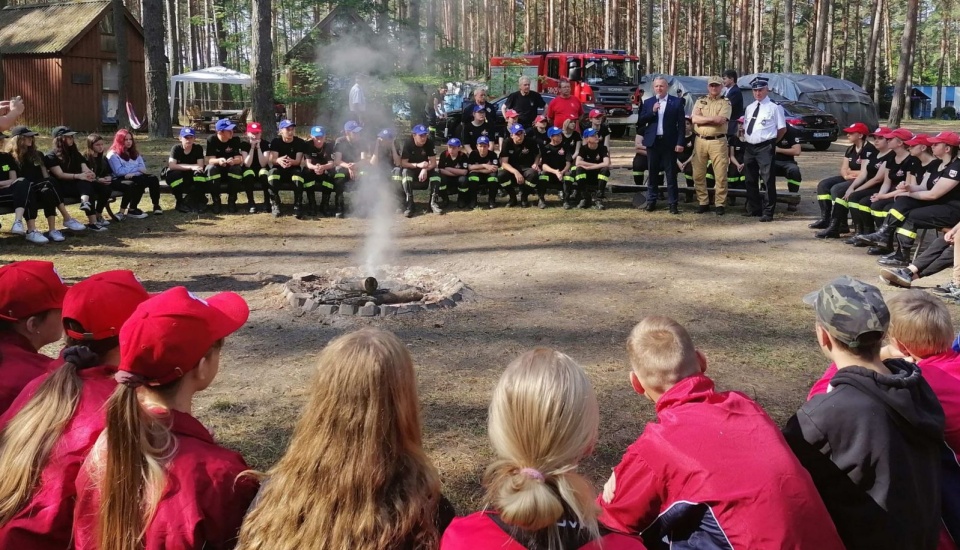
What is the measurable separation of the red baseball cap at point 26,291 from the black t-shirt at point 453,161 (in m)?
9.98

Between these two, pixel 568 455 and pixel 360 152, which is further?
pixel 360 152

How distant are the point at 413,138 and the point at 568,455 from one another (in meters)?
11.4

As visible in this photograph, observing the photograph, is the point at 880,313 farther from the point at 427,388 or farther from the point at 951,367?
the point at 427,388

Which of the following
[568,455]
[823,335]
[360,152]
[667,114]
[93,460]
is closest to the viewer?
[568,455]

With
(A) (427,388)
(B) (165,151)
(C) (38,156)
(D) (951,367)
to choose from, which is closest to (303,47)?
(B) (165,151)

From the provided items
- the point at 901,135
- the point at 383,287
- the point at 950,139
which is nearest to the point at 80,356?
the point at 383,287

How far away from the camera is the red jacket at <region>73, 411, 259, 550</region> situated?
216cm

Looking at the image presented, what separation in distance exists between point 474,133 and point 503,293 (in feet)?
19.5

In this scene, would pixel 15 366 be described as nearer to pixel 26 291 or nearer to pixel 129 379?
pixel 26 291

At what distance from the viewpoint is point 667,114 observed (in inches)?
474

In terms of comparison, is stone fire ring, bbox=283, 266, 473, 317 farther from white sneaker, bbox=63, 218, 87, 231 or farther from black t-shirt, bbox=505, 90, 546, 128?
black t-shirt, bbox=505, 90, 546, 128

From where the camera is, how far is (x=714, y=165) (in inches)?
472

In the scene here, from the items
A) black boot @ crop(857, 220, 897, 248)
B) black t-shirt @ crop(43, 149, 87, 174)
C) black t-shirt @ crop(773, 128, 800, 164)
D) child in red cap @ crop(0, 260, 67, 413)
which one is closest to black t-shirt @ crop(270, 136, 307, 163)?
black t-shirt @ crop(43, 149, 87, 174)

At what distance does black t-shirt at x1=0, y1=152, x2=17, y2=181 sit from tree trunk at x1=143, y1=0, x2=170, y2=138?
1050cm
